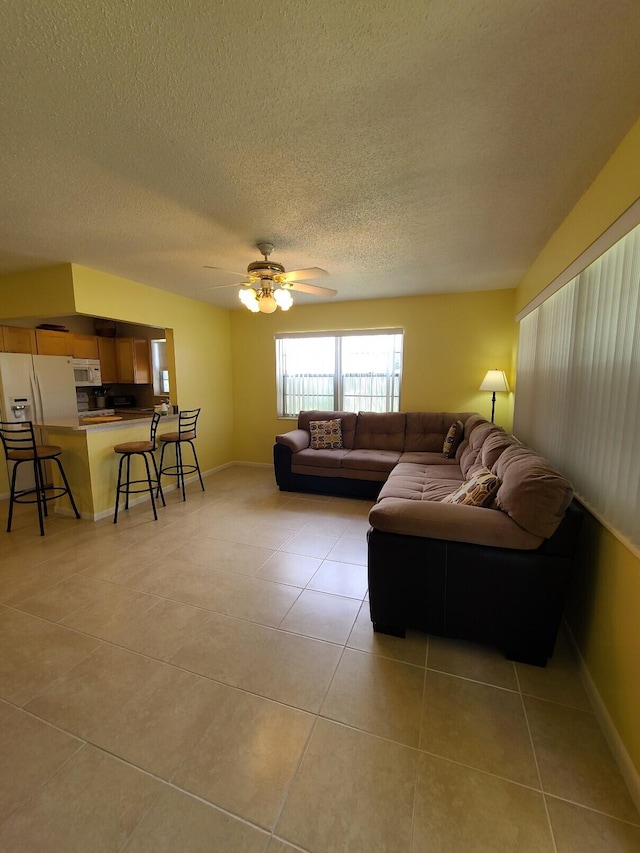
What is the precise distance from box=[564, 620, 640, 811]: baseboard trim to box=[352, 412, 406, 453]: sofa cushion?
3010mm

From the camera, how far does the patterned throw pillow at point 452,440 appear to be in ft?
Answer: 13.4

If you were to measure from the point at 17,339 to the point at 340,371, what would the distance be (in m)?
4.18

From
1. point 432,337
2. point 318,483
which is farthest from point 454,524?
point 432,337

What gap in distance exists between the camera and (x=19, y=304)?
138 inches

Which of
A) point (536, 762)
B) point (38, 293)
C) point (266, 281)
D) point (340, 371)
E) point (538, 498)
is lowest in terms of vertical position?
point (536, 762)

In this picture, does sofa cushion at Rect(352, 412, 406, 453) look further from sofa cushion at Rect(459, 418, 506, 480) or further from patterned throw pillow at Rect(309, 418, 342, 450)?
sofa cushion at Rect(459, 418, 506, 480)

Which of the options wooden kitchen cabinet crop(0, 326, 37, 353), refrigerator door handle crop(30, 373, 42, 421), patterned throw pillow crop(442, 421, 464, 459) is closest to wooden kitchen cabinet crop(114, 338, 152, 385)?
wooden kitchen cabinet crop(0, 326, 37, 353)

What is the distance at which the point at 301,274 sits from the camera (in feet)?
8.55

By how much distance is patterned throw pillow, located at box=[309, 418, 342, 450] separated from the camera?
469 cm

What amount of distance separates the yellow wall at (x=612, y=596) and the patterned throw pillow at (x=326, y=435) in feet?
10.2

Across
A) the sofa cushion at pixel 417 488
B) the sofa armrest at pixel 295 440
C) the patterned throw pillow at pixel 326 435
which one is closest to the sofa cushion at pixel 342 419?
the patterned throw pillow at pixel 326 435

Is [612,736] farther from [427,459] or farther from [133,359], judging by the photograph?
[133,359]

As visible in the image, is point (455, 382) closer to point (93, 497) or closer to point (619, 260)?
point (619, 260)

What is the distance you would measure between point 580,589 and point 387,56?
2482mm
